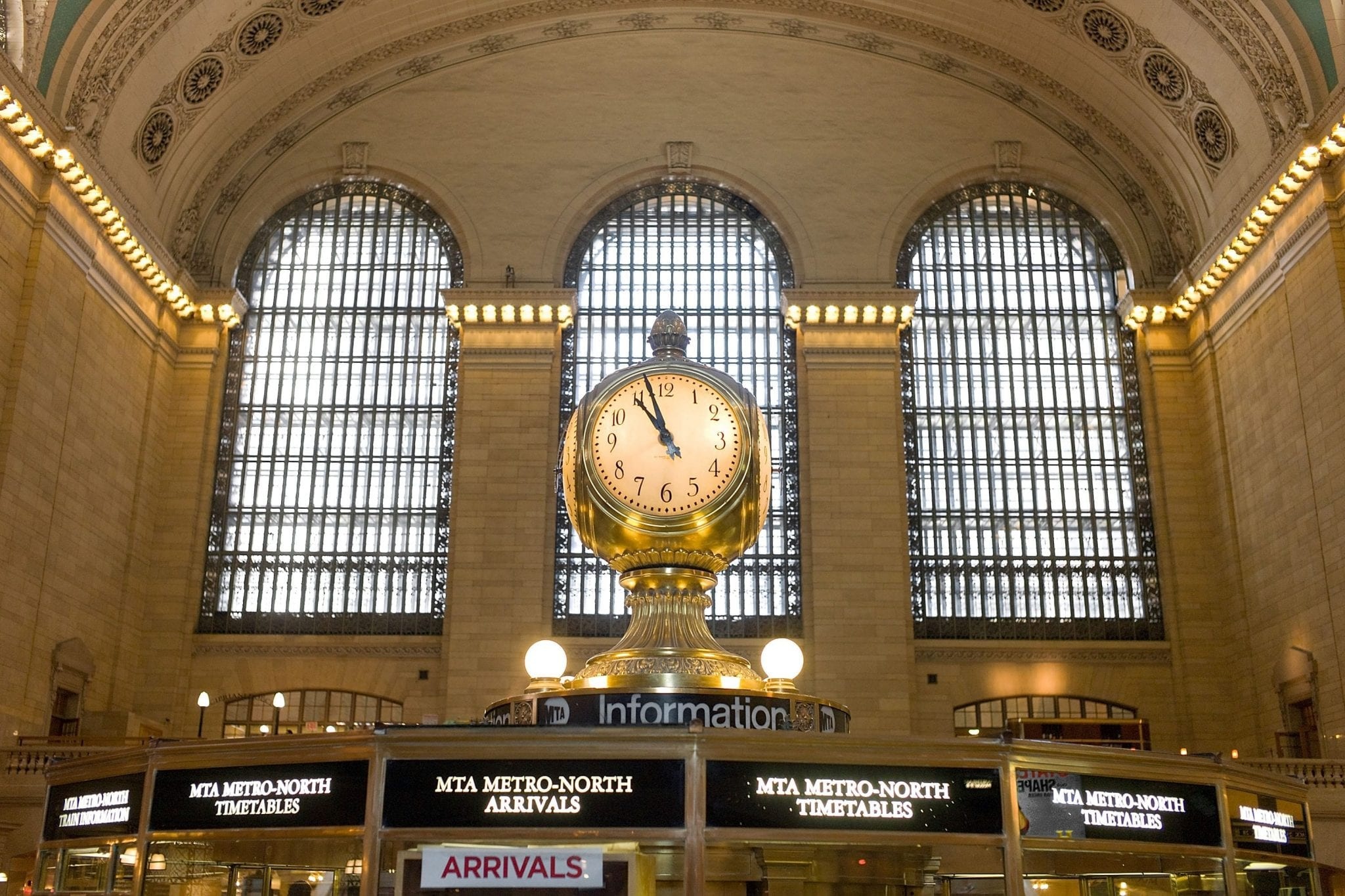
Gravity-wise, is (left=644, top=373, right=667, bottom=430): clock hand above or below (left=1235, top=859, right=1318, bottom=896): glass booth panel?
above

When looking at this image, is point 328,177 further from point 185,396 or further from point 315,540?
point 315,540

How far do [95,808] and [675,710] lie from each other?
1.39 metres

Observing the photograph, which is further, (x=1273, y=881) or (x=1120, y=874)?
(x=1120, y=874)

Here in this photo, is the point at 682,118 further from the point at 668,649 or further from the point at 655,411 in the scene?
the point at 668,649

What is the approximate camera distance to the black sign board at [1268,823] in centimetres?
303

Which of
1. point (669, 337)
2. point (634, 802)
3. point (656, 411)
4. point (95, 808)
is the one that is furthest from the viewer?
point (669, 337)

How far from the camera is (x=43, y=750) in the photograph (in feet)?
58.1

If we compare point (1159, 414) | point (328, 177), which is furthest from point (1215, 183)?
point (328, 177)

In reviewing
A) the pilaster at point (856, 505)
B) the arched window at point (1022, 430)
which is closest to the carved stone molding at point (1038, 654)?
the arched window at point (1022, 430)

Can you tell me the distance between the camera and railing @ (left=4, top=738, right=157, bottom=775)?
17.7 m

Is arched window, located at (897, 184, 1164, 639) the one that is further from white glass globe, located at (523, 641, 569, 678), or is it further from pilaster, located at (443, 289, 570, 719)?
white glass globe, located at (523, 641, 569, 678)

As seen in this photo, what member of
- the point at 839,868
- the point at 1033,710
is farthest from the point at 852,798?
the point at 1033,710

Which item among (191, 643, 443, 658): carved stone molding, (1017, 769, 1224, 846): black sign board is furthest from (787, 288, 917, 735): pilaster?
(1017, 769, 1224, 846): black sign board

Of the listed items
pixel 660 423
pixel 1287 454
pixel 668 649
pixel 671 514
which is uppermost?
pixel 1287 454
